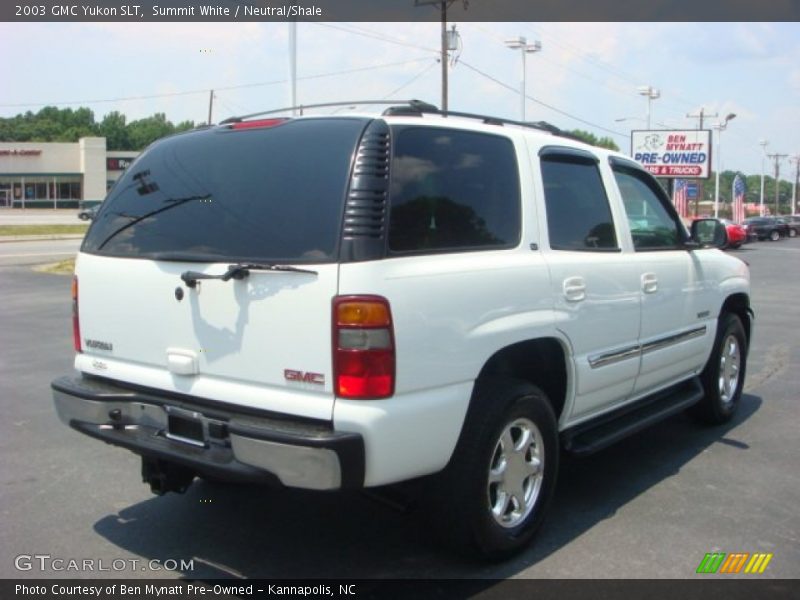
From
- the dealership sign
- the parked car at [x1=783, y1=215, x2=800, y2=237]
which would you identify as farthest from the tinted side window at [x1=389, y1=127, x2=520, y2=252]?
the parked car at [x1=783, y1=215, x2=800, y2=237]

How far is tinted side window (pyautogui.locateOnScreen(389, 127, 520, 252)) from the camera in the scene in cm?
341

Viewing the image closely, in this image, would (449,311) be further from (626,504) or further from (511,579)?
(626,504)

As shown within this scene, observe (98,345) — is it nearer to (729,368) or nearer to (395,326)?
(395,326)

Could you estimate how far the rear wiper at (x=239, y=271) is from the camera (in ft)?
10.5

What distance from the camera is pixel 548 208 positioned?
4.27m

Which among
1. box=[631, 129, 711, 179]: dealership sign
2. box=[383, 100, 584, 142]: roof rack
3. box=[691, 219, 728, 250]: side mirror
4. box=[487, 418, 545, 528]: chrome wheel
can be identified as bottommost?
box=[487, 418, 545, 528]: chrome wheel

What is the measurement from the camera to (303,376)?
3.19 metres

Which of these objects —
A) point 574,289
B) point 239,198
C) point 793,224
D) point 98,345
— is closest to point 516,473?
point 574,289

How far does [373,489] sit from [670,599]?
1.38 m

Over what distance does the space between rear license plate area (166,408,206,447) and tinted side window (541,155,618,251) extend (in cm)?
198

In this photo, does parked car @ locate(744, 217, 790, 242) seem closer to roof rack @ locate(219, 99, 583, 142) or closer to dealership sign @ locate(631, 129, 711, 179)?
dealership sign @ locate(631, 129, 711, 179)

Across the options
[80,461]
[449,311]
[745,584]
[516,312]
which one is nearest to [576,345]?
[516,312]

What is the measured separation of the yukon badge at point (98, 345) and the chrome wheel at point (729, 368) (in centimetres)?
444

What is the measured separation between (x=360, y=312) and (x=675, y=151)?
40.3m
